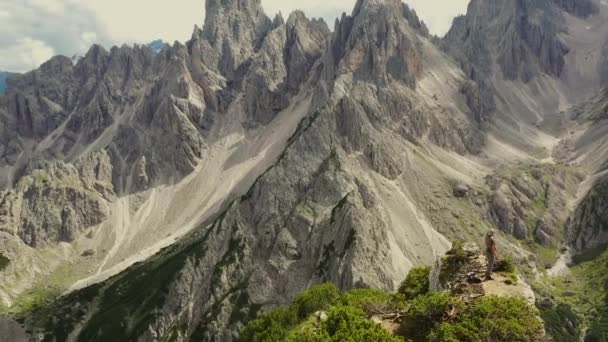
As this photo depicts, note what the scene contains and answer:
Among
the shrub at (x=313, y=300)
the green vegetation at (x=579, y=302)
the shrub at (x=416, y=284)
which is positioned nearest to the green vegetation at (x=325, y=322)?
the shrub at (x=313, y=300)

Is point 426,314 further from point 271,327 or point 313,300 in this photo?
point 313,300

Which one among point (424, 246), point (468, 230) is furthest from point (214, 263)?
point (468, 230)

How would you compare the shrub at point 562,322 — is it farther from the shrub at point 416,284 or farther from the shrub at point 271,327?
the shrub at point 271,327

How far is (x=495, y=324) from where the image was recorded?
1391 inches

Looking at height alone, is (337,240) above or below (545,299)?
above

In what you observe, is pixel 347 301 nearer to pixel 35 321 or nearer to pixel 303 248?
pixel 303 248

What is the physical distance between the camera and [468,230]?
7702 inches

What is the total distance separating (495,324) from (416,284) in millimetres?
23411

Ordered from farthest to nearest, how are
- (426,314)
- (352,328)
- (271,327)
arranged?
(271,327) → (352,328) → (426,314)

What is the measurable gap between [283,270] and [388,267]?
3482 cm

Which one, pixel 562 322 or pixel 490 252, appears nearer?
pixel 490 252

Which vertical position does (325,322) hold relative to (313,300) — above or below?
above

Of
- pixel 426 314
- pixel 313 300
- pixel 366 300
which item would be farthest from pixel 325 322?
pixel 313 300

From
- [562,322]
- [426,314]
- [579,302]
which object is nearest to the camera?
[426,314]
